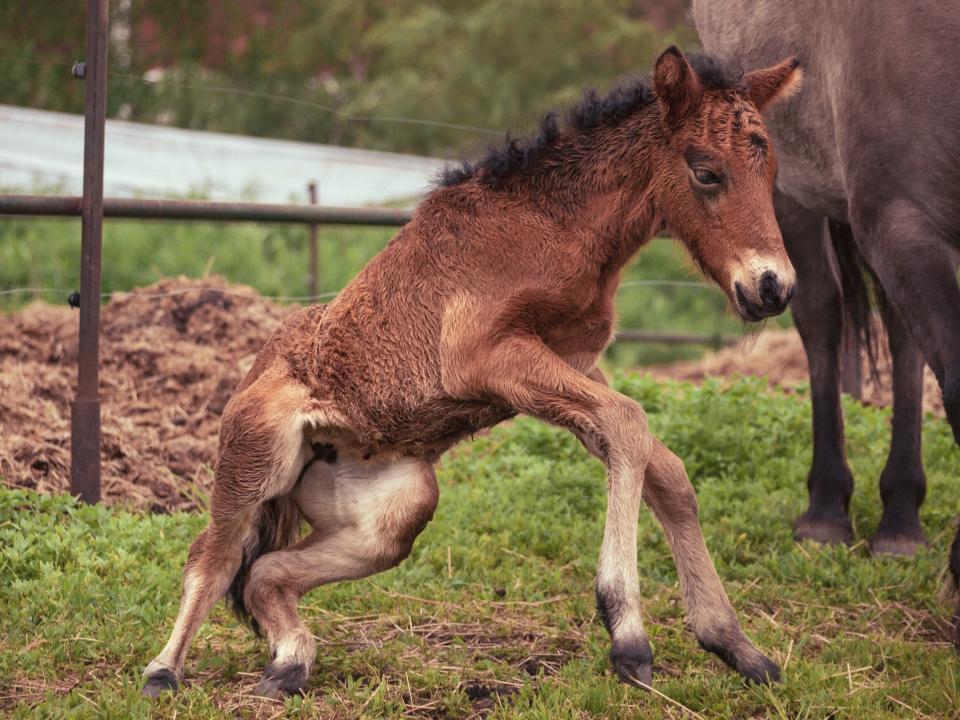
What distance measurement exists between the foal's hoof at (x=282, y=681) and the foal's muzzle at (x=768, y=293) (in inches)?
72.5

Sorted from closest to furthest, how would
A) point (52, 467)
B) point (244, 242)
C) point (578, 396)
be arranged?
point (578, 396) → point (52, 467) → point (244, 242)

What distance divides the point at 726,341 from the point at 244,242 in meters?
5.11

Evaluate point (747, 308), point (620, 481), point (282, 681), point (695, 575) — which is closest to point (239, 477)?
point (282, 681)

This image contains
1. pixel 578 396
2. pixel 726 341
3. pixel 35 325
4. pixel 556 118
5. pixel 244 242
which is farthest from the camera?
pixel 244 242

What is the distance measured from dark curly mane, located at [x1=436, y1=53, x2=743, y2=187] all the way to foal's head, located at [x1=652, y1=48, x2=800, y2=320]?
224 mm

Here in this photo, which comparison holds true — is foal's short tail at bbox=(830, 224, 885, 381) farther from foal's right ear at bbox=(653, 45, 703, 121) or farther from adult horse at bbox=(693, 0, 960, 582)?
foal's right ear at bbox=(653, 45, 703, 121)

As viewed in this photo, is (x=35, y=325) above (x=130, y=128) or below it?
below

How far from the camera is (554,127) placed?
4.27 meters

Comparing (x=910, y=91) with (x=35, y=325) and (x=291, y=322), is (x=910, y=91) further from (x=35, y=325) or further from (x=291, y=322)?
(x=35, y=325)

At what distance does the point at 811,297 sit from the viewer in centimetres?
612

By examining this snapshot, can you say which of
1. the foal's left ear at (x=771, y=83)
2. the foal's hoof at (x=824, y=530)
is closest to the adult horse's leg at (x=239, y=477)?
the foal's left ear at (x=771, y=83)

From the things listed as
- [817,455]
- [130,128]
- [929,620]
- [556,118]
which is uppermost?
[130,128]

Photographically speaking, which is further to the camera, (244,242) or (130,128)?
(130,128)

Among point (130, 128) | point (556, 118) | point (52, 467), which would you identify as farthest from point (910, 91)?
point (130, 128)
